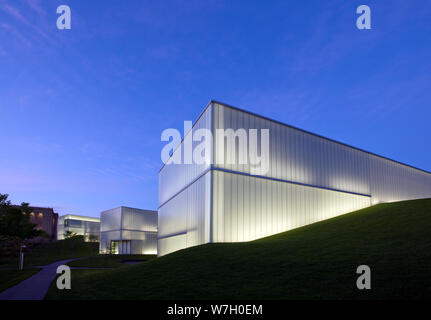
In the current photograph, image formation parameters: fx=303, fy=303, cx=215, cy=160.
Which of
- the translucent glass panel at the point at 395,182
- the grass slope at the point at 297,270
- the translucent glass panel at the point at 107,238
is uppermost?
the translucent glass panel at the point at 395,182

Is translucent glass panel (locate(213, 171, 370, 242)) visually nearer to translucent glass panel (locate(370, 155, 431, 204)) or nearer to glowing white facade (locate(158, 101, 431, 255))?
glowing white facade (locate(158, 101, 431, 255))

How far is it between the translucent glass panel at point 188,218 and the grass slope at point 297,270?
3772 millimetres

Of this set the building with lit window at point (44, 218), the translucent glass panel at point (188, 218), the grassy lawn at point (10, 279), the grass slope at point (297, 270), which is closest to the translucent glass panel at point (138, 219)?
the translucent glass panel at point (188, 218)

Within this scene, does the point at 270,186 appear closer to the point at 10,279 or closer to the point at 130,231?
the point at 10,279

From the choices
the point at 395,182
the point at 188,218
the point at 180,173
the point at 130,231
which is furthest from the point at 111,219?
the point at 395,182

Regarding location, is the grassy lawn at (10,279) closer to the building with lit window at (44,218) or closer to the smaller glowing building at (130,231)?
the smaller glowing building at (130,231)

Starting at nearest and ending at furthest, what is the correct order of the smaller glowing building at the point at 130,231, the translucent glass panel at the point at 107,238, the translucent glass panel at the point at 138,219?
1. the smaller glowing building at the point at 130,231
2. the translucent glass panel at the point at 138,219
3. the translucent glass panel at the point at 107,238

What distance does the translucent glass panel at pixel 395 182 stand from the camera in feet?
97.9

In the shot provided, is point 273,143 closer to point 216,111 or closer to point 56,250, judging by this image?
point 216,111

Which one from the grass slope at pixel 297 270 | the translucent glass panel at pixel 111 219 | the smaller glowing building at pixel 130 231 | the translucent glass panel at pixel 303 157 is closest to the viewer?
the grass slope at pixel 297 270

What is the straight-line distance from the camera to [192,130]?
23.5 metres

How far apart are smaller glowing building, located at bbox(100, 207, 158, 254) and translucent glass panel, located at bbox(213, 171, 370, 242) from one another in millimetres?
42486
